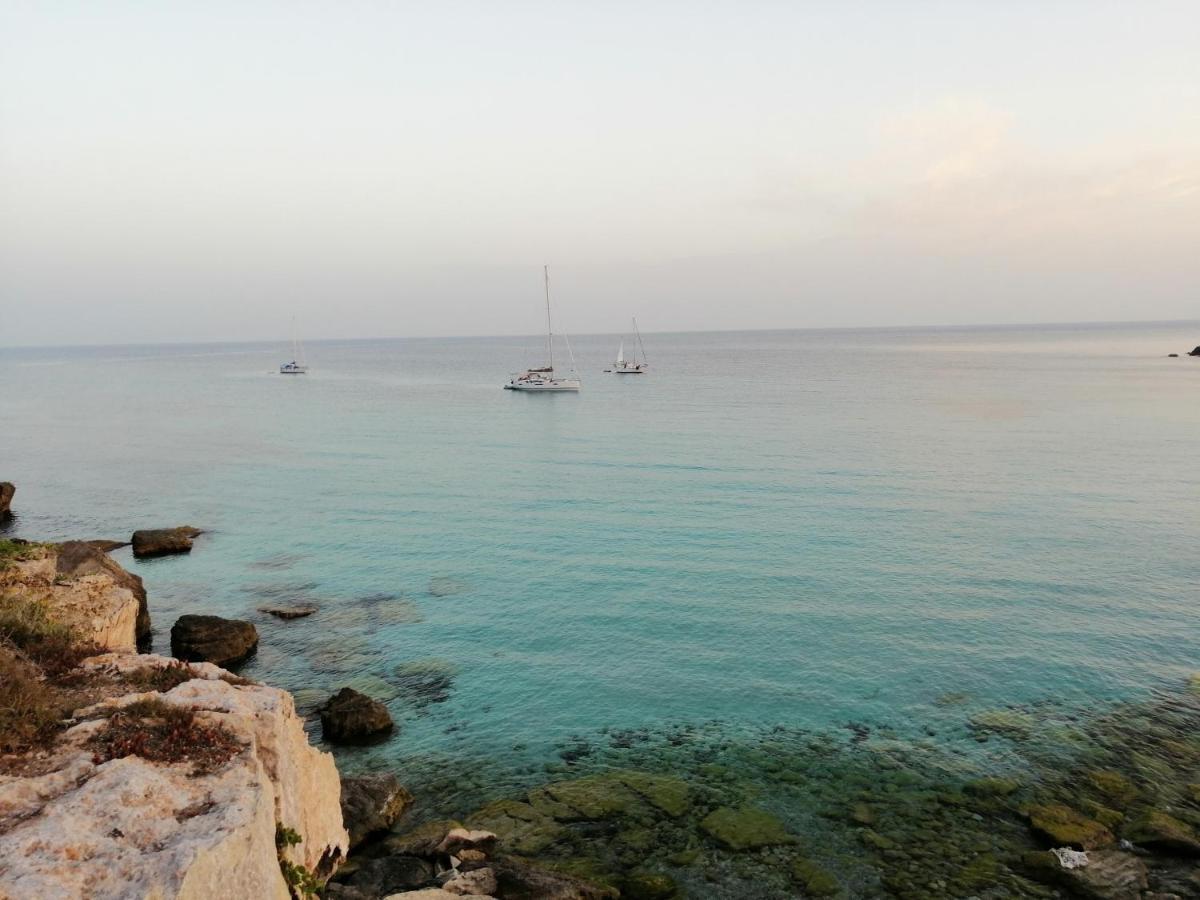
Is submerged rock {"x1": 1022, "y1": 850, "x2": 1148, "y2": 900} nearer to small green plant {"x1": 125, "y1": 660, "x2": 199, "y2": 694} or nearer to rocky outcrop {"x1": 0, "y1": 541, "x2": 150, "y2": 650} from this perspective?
small green plant {"x1": 125, "y1": 660, "x2": 199, "y2": 694}

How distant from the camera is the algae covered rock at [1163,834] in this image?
18812 millimetres

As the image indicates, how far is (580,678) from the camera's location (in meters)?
29.9

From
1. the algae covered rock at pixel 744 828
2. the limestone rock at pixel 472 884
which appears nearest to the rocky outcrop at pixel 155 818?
the limestone rock at pixel 472 884

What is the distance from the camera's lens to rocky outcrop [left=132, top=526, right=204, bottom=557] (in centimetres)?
4684

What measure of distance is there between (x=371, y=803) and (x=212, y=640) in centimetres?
1512

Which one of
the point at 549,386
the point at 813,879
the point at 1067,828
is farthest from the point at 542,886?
the point at 549,386

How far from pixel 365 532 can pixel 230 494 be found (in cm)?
2015

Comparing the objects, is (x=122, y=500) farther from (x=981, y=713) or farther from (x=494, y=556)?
(x=981, y=713)

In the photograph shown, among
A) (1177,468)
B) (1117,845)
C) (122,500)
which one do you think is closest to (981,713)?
(1117,845)

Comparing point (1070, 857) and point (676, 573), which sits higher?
point (676, 573)

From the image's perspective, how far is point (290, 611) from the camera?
37.0 meters

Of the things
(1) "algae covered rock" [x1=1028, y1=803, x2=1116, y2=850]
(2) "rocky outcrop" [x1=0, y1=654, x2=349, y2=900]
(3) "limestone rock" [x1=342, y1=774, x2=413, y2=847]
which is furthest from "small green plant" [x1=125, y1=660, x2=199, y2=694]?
(1) "algae covered rock" [x1=1028, y1=803, x2=1116, y2=850]

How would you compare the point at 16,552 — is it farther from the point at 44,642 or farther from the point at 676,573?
the point at 676,573

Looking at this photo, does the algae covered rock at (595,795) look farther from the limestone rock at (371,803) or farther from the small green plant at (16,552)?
the small green plant at (16,552)
